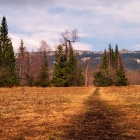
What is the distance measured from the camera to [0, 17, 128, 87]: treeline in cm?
6569

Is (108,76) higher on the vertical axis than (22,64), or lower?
lower

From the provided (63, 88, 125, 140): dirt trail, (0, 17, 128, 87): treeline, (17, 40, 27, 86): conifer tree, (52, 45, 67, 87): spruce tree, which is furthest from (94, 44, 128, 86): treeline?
(63, 88, 125, 140): dirt trail

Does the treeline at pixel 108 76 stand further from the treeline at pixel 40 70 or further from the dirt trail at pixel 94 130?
the dirt trail at pixel 94 130

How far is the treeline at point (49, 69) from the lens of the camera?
65.7m

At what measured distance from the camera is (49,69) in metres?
79.9

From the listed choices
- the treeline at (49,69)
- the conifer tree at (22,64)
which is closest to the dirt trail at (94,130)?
the treeline at (49,69)

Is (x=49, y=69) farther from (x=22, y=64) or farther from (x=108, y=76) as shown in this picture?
(x=108, y=76)

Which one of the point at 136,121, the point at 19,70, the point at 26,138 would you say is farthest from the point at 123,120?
the point at 19,70

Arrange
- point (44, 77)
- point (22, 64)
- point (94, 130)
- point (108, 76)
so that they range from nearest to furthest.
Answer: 1. point (94, 130)
2. point (44, 77)
3. point (22, 64)
4. point (108, 76)

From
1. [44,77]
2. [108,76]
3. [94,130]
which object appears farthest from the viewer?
[108,76]

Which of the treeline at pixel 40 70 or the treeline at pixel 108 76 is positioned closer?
the treeline at pixel 40 70

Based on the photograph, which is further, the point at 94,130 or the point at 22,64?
the point at 22,64

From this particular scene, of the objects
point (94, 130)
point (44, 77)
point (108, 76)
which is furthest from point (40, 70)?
point (94, 130)

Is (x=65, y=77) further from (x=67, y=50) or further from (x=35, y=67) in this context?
(x=35, y=67)
